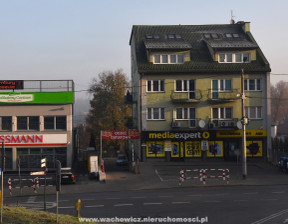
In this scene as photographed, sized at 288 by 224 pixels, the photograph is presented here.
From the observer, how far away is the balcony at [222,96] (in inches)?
1683

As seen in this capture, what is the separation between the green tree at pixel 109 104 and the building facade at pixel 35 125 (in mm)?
22958

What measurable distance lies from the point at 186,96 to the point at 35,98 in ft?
51.5

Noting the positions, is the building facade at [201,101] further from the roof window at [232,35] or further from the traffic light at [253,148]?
the roof window at [232,35]

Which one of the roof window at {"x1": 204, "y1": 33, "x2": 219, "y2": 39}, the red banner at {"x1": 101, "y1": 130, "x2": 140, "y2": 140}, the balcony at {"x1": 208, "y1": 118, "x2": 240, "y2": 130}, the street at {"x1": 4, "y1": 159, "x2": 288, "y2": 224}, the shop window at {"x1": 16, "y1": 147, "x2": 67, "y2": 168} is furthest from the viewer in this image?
the roof window at {"x1": 204, "y1": 33, "x2": 219, "y2": 39}

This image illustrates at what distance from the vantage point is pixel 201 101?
43.3 meters

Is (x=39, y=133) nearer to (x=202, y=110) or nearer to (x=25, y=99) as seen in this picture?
A: (x=25, y=99)

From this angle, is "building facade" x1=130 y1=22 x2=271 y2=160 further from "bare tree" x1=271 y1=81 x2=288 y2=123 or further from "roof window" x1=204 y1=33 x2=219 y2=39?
"bare tree" x1=271 y1=81 x2=288 y2=123

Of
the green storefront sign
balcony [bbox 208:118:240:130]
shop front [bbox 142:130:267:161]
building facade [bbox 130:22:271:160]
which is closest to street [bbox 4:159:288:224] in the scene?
shop front [bbox 142:130:267:161]

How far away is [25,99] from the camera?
42969 millimetres

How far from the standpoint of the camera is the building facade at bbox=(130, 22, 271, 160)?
42.8m

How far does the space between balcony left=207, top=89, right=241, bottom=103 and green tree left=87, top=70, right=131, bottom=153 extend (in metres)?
24.8

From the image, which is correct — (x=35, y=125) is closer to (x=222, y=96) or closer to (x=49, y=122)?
(x=49, y=122)

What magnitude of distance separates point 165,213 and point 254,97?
91.2ft

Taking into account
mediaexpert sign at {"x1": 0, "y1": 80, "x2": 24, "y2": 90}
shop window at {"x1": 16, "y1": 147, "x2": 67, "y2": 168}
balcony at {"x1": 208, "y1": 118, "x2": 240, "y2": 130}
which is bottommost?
shop window at {"x1": 16, "y1": 147, "x2": 67, "y2": 168}
